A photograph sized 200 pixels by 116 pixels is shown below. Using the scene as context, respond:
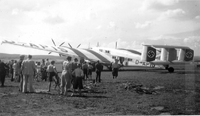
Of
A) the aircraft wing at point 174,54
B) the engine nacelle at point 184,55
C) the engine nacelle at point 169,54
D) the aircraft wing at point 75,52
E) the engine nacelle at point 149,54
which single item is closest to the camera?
the engine nacelle at point 149,54

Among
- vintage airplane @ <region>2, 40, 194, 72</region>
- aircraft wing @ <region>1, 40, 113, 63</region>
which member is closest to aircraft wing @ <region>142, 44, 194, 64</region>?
vintage airplane @ <region>2, 40, 194, 72</region>

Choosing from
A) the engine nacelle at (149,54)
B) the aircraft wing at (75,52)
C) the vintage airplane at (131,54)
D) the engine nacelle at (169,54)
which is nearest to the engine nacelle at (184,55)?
the vintage airplane at (131,54)

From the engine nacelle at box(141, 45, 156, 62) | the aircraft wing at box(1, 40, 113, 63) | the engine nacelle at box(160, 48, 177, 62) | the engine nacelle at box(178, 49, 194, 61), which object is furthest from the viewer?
the aircraft wing at box(1, 40, 113, 63)

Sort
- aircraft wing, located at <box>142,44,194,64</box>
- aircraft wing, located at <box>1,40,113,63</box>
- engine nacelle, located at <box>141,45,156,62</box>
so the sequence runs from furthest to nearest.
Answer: aircraft wing, located at <box>1,40,113,63</box> → aircraft wing, located at <box>142,44,194,64</box> → engine nacelle, located at <box>141,45,156,62</box>

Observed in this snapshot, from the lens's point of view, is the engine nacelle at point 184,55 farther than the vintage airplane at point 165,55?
Yes

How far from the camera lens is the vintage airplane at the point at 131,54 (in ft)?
83.5

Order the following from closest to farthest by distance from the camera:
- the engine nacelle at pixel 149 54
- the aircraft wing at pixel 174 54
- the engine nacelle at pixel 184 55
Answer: the engine nacelle at pixel 149 54, the aircraft wing at pixel 174 54, the engine nacelle at pixel 184 55

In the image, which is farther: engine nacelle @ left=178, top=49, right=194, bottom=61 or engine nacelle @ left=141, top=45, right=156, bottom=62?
engine nacelle @ left=178, top=49, right=194, bottom=61

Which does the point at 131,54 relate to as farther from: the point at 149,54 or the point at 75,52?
the point at 75,52

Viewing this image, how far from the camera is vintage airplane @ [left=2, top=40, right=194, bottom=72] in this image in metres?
25.4

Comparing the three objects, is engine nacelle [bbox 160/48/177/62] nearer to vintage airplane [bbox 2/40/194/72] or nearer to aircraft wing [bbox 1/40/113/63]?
vintage airplane [bbox 2/40/194/72]

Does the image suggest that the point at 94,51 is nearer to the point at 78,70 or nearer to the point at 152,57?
the point at 152,57

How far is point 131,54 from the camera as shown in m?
30.8

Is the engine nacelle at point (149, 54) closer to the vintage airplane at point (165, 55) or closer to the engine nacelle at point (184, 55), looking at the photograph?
the vintage airplane at point (165, 55)
